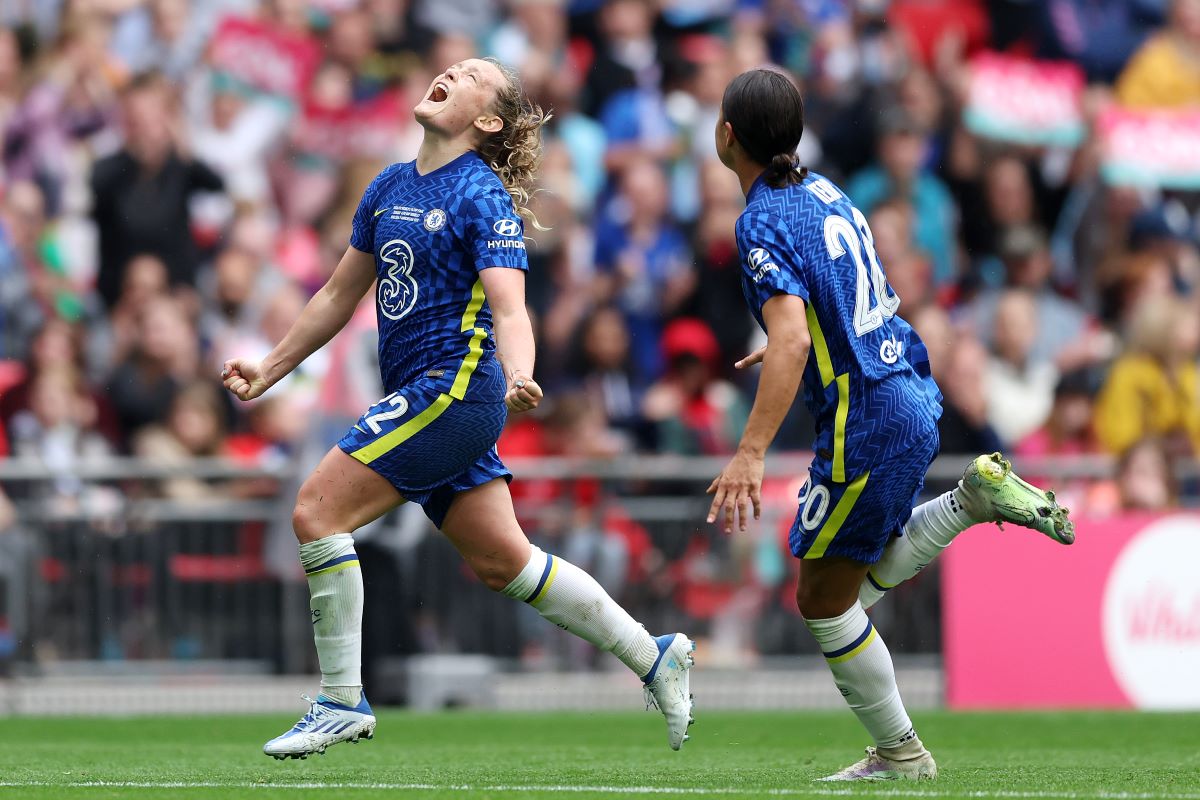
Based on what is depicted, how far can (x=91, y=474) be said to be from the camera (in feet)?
38.3

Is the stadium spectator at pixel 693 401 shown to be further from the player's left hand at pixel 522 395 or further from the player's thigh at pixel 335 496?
the player's left hand at pixel 522 395

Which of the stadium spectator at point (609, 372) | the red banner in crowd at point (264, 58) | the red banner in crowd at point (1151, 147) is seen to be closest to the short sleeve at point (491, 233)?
the stadium spectator at point (609, 372)

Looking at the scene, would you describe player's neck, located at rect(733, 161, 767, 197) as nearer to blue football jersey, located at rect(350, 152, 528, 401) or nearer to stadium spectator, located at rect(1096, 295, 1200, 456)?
blue football jersey, located at rect(350, 152, 528, 401)

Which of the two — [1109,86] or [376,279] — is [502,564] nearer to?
[376,279]

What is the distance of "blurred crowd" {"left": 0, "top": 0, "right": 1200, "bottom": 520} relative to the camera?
1293 cm

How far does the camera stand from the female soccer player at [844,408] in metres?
5.84

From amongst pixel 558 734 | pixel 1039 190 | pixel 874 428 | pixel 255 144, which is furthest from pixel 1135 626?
pixel 255 144

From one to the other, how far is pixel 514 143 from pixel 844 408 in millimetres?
1501

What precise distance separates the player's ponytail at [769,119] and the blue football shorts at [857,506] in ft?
2.96

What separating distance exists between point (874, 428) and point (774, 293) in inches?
20.7

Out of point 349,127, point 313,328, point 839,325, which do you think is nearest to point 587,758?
point 313,328

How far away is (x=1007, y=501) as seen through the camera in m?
6.18

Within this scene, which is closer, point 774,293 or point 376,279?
point 774,293

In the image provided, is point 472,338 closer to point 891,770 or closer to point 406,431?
point 406,431
